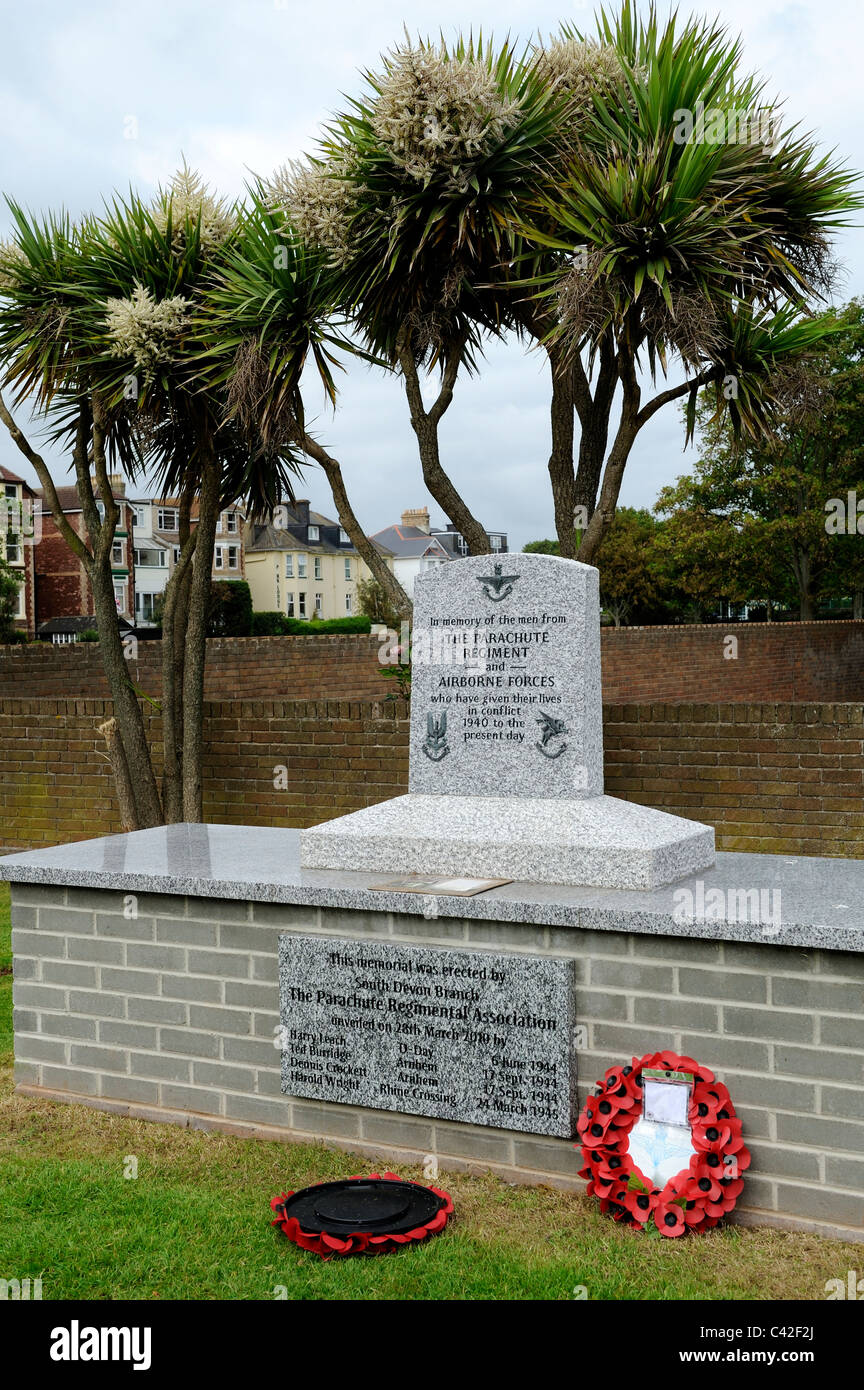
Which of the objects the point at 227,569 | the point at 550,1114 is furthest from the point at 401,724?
the point at 227,569

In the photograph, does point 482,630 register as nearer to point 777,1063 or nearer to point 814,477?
point 777,1063

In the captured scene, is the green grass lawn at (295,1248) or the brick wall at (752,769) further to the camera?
the brick wall at (752,769)

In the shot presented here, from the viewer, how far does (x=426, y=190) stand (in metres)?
7.37

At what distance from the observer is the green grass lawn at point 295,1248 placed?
359 centimetres

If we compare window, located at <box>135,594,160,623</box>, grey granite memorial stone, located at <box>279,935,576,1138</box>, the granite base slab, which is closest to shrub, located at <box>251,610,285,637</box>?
window, located at <box>135,594,160,623</box>

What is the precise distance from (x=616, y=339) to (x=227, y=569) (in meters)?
62.8

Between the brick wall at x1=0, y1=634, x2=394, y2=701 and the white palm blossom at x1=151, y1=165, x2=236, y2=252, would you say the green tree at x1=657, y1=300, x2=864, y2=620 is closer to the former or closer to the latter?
the brick wall at x1=0, y1=634, x2=394, y2=701

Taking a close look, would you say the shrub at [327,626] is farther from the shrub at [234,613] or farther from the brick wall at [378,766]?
the brick wall at [378,766]

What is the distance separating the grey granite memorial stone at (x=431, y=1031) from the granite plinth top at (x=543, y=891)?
171mm

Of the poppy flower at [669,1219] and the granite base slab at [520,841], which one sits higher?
the granite base slab at [520,841]

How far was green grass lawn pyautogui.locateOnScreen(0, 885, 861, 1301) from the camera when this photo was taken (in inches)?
141

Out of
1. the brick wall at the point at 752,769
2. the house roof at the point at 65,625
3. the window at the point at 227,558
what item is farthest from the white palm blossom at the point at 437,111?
the window at the point at 227,558

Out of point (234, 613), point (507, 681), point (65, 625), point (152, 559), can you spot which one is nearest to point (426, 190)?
point (507, 681)

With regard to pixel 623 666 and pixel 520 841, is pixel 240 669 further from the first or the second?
pixel 520 841
